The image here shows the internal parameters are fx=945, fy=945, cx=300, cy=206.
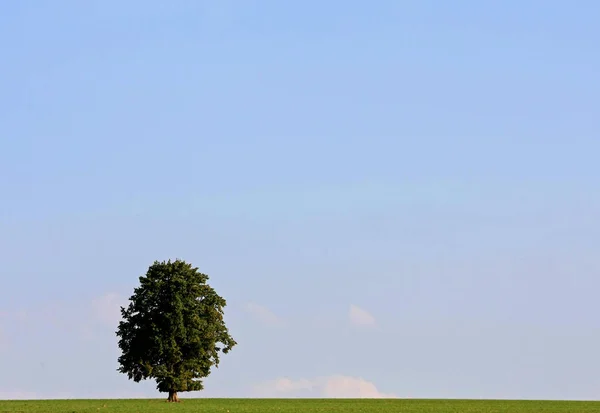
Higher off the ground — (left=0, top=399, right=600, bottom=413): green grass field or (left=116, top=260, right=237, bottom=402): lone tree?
(left=116, top=260, right=237, bottom=402): lone tree

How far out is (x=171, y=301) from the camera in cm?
8931

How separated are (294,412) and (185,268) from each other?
2032 cm

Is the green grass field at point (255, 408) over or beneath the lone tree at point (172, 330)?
beneath

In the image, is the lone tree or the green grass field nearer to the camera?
the green grass field

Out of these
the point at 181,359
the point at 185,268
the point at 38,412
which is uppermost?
the point at 185,268

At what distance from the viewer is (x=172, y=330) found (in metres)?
88.9

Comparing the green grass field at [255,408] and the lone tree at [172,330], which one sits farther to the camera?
the lone tree at [172,330]

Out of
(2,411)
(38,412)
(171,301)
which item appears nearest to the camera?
(38,412)

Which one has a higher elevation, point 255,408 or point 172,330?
point 172,330

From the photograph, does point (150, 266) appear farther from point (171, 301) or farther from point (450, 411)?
point (450, 411)

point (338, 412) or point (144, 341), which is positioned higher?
point (144, 341)

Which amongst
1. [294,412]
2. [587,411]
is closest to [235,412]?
[294,412]

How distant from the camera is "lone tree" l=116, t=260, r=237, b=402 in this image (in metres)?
89.2

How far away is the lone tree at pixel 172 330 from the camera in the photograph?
8919 cm
